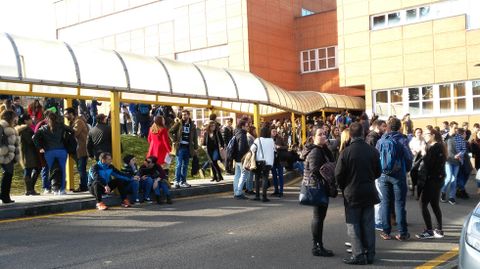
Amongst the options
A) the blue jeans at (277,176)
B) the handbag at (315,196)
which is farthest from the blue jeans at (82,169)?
the handbag at (315,196)

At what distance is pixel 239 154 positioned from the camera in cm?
1231

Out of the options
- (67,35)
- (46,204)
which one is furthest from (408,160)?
(67,35)

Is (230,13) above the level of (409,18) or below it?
above

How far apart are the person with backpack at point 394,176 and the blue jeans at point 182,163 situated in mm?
6270

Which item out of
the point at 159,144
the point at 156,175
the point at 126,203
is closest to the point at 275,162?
the point at 159,144

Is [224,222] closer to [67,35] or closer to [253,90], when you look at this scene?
[253,90]

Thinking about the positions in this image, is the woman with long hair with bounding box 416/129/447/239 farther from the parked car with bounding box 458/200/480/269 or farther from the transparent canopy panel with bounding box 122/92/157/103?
the transparent canopy panel with bounding box 122/92/157/103

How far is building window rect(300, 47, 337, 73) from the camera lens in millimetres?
41575

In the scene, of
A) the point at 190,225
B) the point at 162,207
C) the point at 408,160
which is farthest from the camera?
the point at 162,207

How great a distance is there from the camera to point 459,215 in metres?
9.90

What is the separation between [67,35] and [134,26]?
31.7 feet

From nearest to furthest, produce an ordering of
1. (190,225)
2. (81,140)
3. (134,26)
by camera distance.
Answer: (190,225), (81,140), (134,26)

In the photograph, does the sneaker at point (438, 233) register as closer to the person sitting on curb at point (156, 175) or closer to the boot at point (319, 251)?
the boot at point (319, 251)

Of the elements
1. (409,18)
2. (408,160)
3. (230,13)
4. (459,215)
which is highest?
(230,13)
